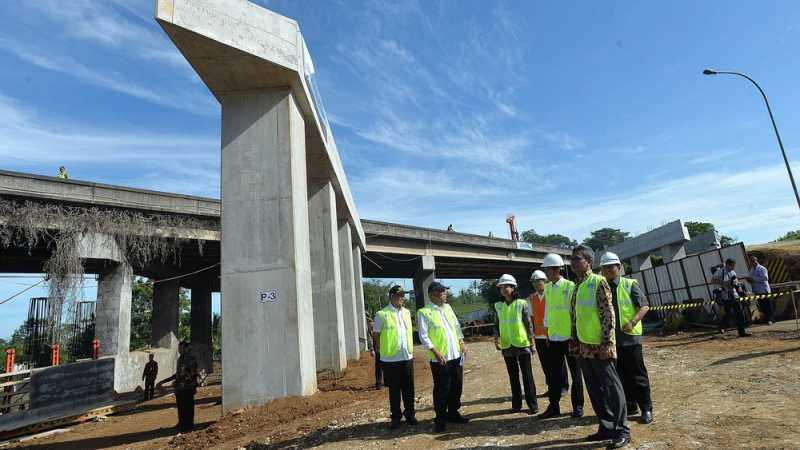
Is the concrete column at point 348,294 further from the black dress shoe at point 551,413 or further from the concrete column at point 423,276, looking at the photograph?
the concrete column at point 423,276

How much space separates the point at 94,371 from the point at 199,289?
1356 cm

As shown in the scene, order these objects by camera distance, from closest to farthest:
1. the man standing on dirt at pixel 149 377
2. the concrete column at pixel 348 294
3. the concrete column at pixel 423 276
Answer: the man standing on dirt at pixel 149 377 < the concrete column at pixel 348 294 < the concrete column at pixel 423 276

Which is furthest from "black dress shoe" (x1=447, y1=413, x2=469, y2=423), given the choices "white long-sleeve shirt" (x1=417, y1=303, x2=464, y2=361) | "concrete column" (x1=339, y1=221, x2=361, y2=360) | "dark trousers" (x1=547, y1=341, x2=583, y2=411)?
"concrete column" (x1=339, y1=221, x2=361, y2=360)

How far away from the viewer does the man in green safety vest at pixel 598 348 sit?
4145mm

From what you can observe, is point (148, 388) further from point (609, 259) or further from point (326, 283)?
point (609, 259)

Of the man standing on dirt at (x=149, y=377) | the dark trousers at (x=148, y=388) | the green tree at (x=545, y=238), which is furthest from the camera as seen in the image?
the green tree at (x=545, y=238)

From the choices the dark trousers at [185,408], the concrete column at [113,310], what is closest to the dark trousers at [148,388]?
the concrete column at [113,310]

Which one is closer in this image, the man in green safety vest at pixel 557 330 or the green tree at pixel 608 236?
the man in green safety vest at pixel 557 330

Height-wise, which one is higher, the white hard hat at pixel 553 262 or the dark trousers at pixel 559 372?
the white hard hat at pixel 553 262

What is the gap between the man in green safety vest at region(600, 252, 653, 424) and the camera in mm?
4852

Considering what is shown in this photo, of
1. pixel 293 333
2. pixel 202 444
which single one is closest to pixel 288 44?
pixel 293 333

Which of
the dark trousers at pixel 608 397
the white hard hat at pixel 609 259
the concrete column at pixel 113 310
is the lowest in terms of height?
the dark trousers at pixel 608 397

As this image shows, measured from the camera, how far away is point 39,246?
1528cm

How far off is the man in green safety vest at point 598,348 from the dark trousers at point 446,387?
5.00ft
